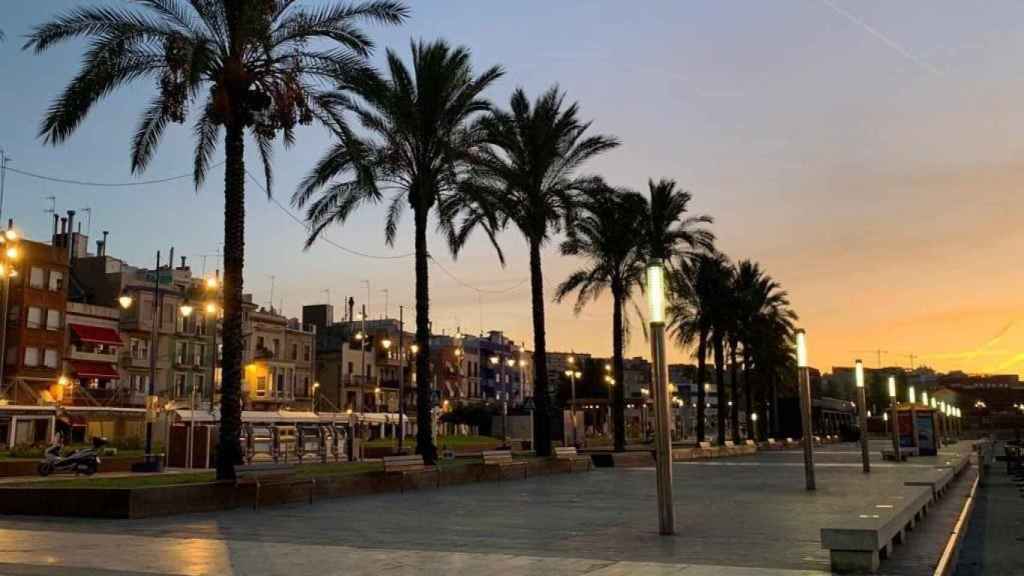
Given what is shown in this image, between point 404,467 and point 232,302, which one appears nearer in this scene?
point 232,302

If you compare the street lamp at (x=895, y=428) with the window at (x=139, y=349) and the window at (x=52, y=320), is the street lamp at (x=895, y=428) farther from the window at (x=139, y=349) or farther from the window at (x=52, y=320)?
the window at (x=139, y=349)

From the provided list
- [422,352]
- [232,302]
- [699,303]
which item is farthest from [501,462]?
[699,303]

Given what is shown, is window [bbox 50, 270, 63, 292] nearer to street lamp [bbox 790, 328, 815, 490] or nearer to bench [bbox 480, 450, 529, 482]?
bench [bbox 480, 450, 529, 482]

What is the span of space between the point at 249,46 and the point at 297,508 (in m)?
9.25

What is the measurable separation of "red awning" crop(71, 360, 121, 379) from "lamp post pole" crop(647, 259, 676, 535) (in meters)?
54.3

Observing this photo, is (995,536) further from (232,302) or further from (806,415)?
(232,302)

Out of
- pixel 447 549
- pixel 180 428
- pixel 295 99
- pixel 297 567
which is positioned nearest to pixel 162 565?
pixel 297 567

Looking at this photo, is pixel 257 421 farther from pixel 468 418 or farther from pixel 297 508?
pixel 468 418

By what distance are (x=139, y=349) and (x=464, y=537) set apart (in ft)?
193

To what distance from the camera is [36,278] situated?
54406 millimetres

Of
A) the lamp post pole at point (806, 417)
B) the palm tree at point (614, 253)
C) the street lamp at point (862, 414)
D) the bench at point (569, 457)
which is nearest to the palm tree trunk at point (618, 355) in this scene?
the palm tree at point (614, 253)

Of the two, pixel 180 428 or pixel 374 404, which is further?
pixel 374 404

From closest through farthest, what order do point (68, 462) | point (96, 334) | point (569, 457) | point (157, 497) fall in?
1. point (157, 497)
2. point (68, 462)
3. point (569, 457)
4. point (96, 334)

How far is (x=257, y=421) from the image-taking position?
39688 mm
